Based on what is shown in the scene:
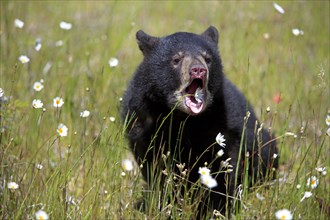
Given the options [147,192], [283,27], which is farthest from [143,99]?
[283,27]

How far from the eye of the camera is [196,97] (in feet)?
15.8

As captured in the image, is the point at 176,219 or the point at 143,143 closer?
the point at 176,219

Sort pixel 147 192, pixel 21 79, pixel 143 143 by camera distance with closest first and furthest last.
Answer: pixel 147 192
pixel 143 143
pixel 21 79

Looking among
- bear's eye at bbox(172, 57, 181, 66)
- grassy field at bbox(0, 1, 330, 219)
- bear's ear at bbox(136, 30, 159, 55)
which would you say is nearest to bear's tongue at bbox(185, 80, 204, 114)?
bear's eye at bbox(172, 57, 181, 66)

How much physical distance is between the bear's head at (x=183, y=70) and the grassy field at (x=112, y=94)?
414mm

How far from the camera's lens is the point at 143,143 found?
5277 mm

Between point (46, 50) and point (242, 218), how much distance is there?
4.08 m

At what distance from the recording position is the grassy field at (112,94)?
4.36m

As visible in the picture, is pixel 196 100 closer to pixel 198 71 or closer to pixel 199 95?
pixel 199 95

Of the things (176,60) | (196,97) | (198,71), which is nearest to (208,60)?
(176,60)

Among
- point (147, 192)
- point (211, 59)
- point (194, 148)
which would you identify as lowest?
point (147, 192)

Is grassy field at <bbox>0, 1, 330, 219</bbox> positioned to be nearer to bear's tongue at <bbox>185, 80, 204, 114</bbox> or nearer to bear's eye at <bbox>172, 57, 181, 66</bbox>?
bear's tongue at <bbox>185, 80, 204, 114</bbox>

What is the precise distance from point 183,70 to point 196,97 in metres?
0.33

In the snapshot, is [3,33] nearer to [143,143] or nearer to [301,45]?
[143,143]
